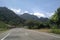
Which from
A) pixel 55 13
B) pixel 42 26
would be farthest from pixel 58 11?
pixel 42 26

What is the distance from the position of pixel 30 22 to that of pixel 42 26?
98.3 feet

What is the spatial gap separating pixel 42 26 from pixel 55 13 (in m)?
22.8

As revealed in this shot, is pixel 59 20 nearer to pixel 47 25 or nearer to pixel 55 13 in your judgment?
pixel 55 13

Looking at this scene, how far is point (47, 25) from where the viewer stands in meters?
114

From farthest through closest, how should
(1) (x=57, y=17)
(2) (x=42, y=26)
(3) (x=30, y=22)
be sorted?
(3) (x=30, y=22)
(2) (x=42, y=26)
(1) (x=57, y=17)

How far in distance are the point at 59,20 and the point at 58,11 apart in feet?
15.0

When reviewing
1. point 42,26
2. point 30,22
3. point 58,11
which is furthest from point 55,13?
point 30,22

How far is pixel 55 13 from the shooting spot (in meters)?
89.1

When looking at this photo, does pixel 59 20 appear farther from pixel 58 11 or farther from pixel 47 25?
pixel 47 25

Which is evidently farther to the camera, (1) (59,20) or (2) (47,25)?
(2) (47,25)

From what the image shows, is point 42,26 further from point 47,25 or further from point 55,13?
point 55,13

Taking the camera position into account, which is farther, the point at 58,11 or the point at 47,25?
the point at 47,25

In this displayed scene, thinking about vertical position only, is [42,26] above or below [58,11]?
below

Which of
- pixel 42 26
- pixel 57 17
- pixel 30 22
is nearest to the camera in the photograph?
pixel 57 17
